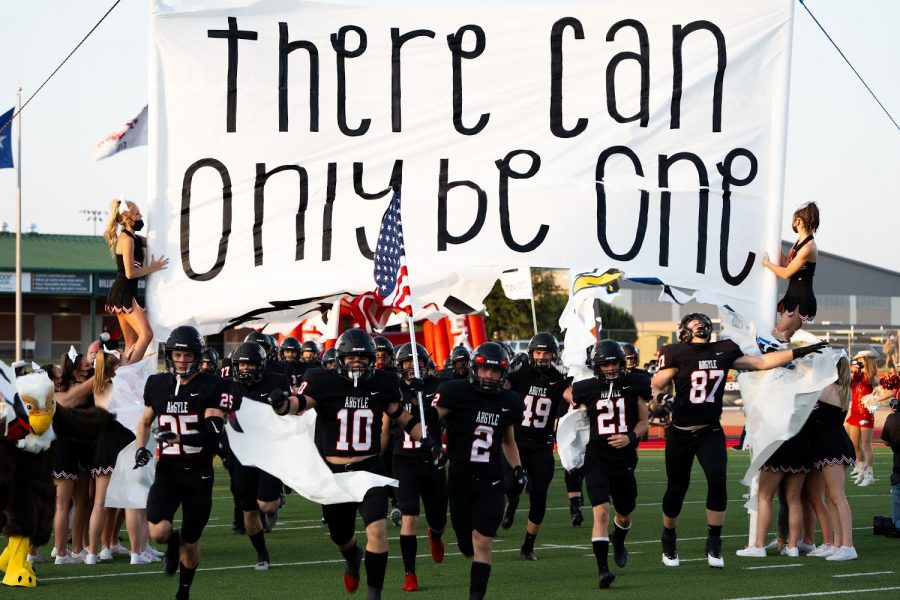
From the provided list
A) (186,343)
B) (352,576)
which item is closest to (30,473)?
(186,343)

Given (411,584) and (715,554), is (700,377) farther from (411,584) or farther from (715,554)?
(411,584)

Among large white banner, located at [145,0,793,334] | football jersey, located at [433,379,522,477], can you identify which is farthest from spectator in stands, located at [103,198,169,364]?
football jersey, located at [433,379,522,477]

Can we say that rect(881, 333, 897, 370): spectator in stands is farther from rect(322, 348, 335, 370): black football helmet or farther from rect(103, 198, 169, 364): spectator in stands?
rect(103, 198, 169, 364): spectator in stands

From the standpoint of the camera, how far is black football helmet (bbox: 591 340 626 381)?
975 cm

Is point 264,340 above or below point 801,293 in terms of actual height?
below

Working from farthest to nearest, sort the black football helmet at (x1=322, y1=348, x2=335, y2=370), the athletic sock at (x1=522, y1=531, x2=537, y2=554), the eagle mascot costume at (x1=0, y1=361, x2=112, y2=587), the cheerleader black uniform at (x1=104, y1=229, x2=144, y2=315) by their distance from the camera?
the black football helmet at (x1=322, y1=348, x2=335, y2=370) < the athletic sock at (x1=522, y1=531, x2=537, y2=554) < the cheerleader black uniform at (x1=104, y1=229, x2=144, y2=315) < the eagle mascot costume at (x1=0, y1=361, x2=112, y2=587)

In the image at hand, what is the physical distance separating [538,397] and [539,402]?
0.16ft

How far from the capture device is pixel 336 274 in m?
9.75

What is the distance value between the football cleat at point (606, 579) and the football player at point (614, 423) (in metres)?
0.50

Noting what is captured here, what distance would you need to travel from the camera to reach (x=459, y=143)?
10.0 metres

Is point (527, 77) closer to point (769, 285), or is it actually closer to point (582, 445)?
point (769, 285)

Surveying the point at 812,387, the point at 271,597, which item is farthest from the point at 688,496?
the point at 271,597

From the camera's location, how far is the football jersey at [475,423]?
8523 millimetres

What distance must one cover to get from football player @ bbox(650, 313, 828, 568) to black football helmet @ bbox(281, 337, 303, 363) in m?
5.12
